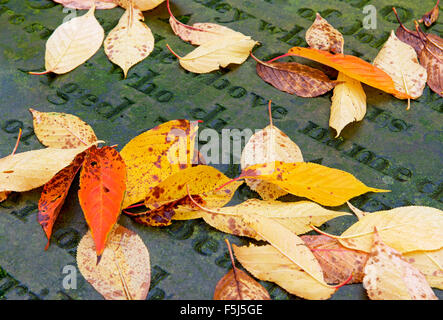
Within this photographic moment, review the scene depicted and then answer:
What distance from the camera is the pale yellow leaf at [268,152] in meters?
0.85

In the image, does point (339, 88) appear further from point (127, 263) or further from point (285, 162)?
point (127, 263)

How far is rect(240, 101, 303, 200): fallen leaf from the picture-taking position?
846 mm

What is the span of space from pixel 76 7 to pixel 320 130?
664mm

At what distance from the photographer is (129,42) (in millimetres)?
1113

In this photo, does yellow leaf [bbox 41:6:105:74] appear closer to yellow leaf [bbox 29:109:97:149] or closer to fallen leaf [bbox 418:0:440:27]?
yellow leaf [bbox 29:109:97:149]

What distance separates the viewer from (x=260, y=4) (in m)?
1.24

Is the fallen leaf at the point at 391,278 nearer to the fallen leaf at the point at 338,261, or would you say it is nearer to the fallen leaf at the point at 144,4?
A: the fallen leaf at the point at 338,261

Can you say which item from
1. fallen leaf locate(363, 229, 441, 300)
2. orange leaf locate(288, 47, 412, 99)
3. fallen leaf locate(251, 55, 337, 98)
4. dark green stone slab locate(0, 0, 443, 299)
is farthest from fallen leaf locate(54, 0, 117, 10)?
fallen leaf locate(363, 229, 441, 300)

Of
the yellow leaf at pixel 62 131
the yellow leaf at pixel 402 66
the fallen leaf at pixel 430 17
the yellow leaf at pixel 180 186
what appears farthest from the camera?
the fallen leaf at pixel 430 17

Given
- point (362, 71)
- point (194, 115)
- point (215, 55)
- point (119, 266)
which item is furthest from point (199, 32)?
point (119, 266)

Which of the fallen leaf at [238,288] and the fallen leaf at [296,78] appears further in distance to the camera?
the fallen leaf at [296,78]

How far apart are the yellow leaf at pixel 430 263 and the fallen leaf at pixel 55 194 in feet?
1.77

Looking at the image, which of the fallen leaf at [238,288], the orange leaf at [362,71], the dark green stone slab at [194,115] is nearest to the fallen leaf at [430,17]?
the dark green stone slab at [194,115]

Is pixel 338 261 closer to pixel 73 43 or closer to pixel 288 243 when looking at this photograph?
pixel 288 243
